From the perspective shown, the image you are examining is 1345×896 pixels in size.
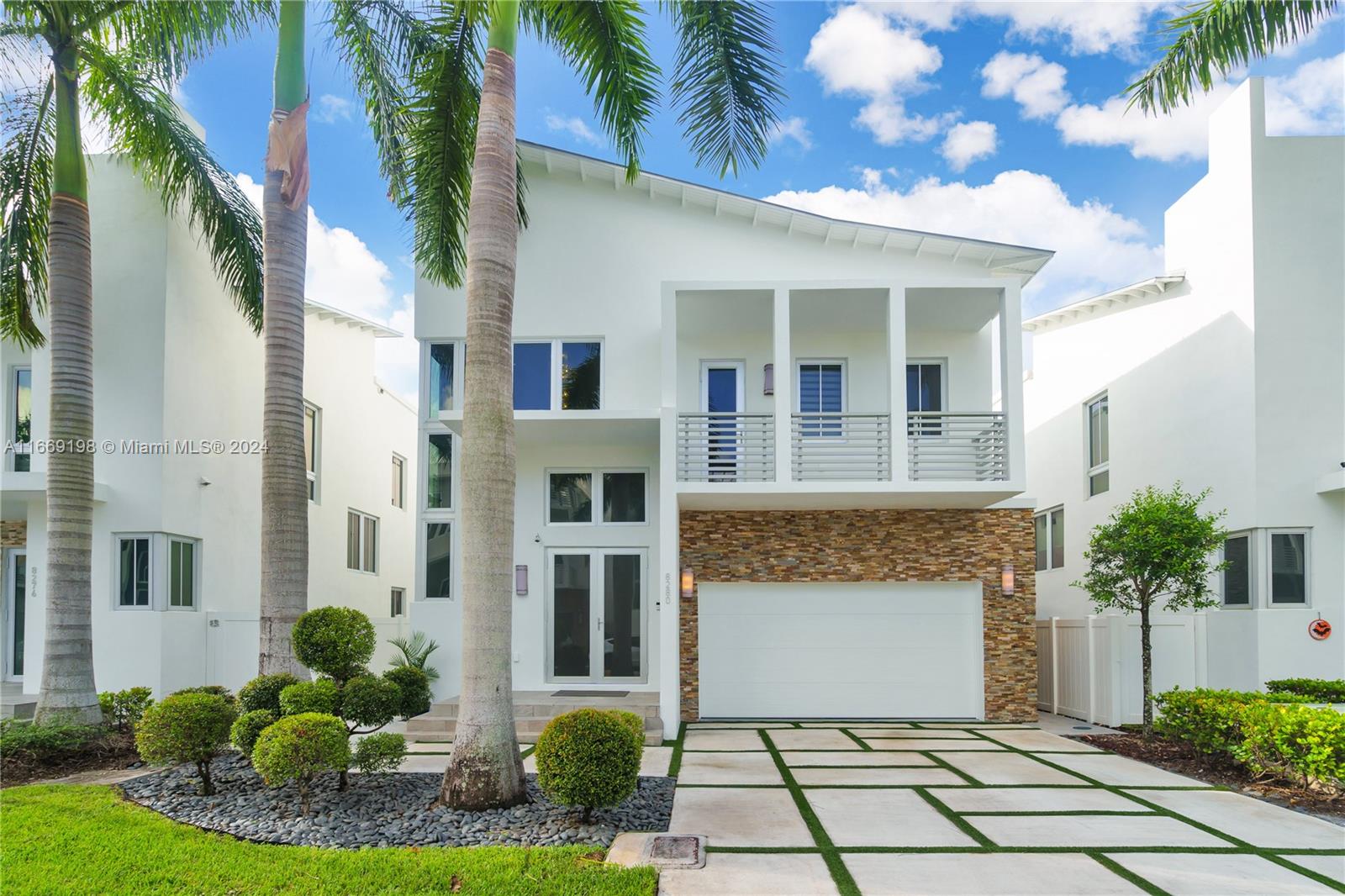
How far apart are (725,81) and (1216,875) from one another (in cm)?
824

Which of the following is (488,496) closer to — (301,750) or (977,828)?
(301,750)

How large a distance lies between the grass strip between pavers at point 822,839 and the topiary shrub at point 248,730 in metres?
4.48

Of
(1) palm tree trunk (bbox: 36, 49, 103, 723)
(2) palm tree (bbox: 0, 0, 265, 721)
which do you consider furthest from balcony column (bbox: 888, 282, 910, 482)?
(1) palm tree trunk (bbox: 36, 49, 103, 723)

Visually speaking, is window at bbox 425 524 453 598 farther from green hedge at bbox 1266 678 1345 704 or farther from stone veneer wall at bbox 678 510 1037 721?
green hedge at bbox 1266 678 1345 704

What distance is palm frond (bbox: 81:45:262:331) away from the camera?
11164 millimetres

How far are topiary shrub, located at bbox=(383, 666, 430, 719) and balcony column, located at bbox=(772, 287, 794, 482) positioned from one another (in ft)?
18.5

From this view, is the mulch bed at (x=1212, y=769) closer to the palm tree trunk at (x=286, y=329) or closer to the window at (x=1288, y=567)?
the window at (x=1288, y=567)

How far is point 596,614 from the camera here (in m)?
13.1

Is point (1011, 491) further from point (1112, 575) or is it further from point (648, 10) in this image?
point (648, 10)

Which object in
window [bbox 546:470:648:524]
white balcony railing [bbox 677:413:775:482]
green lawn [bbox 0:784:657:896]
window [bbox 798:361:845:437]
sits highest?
window [bbox 798:361:845:437]

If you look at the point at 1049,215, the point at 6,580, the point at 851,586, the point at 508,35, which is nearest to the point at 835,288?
the point at 851,586

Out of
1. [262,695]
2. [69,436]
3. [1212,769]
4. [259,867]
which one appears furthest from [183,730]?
[1212,769]

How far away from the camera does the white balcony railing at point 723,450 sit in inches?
484

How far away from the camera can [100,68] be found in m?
10.9
